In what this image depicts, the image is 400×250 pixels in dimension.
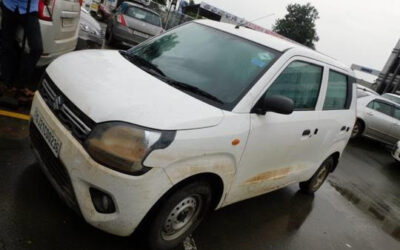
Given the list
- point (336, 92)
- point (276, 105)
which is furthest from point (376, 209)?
point (276, 105)

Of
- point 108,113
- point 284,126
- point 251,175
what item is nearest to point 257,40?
point 284,126

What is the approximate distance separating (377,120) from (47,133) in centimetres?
1073

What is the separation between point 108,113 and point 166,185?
2.02ft

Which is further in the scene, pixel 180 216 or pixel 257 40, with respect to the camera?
pixel 257 40

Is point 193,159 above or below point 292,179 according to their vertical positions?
above

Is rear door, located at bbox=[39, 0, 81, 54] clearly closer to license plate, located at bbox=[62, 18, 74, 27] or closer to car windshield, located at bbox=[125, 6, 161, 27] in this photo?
license plate, located at bbox=[62, 18, 74, 27]

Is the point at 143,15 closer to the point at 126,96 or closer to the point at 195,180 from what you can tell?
the point at 126,96

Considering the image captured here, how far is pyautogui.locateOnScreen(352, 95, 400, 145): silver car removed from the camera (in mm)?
11133

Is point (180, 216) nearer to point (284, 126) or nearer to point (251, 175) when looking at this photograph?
point (251, 175)

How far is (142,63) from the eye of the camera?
341cm

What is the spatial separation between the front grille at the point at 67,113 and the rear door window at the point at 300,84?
1561mm

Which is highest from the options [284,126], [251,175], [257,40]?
[257,40]

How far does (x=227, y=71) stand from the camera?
323cm

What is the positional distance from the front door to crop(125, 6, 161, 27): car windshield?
9.82 m
